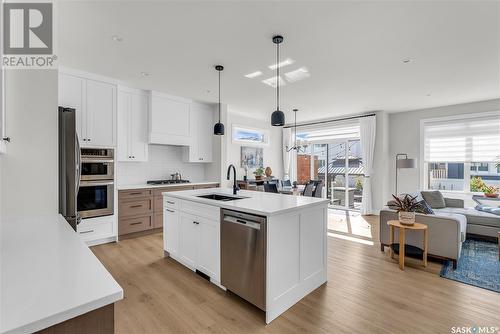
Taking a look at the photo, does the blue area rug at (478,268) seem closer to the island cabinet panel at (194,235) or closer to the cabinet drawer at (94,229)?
the island cabinet panel at (194,235)

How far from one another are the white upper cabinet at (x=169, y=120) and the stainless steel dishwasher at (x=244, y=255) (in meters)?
2.95

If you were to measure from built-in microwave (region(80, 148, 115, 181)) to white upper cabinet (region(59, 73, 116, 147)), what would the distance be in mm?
116

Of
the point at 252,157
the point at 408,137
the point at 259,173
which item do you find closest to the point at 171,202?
the point at 259,173

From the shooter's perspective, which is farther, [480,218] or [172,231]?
[480,218]

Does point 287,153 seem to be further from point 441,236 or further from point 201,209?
point 201,209

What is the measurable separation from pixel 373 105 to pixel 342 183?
2.45m

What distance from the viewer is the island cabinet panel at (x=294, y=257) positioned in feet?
6.60

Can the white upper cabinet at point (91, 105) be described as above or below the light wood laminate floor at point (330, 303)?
above

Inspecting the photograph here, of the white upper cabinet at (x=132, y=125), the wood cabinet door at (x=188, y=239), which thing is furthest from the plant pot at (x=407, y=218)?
the white upper cabinet at (x=132, y=125)

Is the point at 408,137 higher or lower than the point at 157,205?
higher

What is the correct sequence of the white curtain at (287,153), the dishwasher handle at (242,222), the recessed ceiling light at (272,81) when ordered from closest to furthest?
1. the dishwasher handle at (242,222)
2. the recessed ceiling light at (272,81)
3. the white curtain at (287,153)

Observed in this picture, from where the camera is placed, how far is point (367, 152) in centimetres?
626

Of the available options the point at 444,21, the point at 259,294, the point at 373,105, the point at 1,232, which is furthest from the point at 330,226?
the point at 1,232

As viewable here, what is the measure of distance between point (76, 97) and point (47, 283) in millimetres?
3837
